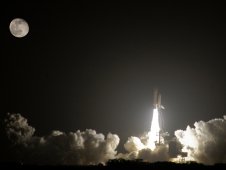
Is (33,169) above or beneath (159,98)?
beneath

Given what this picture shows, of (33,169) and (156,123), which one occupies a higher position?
(156,123)

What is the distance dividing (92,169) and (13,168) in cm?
1977

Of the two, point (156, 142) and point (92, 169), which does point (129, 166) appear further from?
point (156, 142)

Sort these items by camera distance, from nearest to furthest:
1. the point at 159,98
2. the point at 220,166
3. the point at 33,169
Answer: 1. the point at 33,169
2. the point at 220,166
3. the point at 159,98

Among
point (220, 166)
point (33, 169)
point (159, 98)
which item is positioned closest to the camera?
point (33, 169)

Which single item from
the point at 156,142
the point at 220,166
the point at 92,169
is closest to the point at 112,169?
the point at 92,169

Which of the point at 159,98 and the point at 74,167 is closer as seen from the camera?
the point at 74,167

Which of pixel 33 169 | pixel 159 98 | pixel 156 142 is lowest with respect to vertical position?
pixel 33 169

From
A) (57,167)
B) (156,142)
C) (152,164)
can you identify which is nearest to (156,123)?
(156,142)

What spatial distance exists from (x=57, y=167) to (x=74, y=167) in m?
4.87

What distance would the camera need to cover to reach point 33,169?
488ft

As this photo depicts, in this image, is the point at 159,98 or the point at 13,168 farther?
the point at 159,98

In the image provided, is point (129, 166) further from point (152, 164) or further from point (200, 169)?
point (200, 169)

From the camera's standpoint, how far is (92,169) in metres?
152
